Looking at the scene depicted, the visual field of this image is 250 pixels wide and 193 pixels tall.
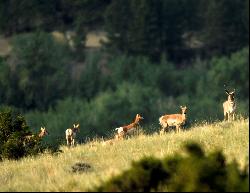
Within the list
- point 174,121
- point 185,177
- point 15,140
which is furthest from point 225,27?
point 185,177

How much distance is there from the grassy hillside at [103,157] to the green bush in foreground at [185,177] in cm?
88

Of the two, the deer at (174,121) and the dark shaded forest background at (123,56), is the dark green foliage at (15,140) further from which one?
the dark shaded forest background at (123,56)

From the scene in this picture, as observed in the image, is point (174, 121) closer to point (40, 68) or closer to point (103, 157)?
point (103, 157)

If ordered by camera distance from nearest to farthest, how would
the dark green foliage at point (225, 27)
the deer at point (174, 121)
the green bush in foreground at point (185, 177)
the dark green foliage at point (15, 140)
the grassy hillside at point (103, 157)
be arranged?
the green bush in foreground at point (185, 177) < the grassy hillside at point (103, 157) < the dark green foliage at point (15, 140) < the deer at point (174, 121) < the dark green foliage at point (225, 27)

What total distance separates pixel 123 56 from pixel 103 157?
273ft

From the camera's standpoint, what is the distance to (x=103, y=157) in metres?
21.2

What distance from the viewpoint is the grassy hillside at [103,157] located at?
17.5 meters

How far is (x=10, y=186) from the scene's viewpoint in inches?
700

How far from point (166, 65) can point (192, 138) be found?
267ft

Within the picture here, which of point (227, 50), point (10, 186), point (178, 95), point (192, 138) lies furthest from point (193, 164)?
point (227, 50)

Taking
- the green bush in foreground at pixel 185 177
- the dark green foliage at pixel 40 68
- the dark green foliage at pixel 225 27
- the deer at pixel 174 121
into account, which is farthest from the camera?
the dark green foliage at pixel 225 27

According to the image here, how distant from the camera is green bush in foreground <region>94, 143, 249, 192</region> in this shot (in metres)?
15.3

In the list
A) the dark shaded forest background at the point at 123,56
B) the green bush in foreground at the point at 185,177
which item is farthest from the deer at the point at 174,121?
the dark shaded forest background at the point at 123,56

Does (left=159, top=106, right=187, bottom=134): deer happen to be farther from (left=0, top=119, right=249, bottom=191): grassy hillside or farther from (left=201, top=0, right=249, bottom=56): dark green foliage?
(left=201, top=0, right=249, bottom=56): dark green foliage
